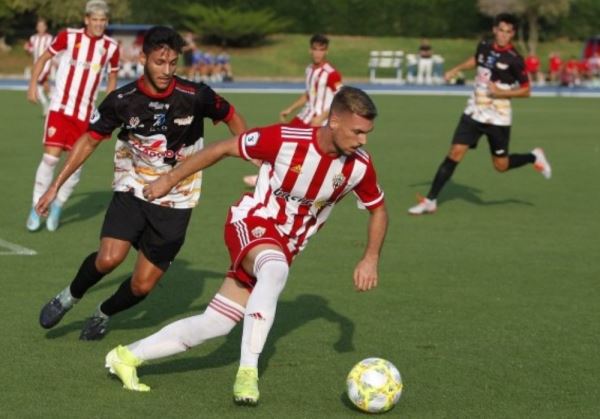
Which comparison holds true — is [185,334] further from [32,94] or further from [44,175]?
[32,94]

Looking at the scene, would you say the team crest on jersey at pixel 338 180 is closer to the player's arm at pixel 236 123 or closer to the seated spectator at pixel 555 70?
the player's arm at pixel 236 123

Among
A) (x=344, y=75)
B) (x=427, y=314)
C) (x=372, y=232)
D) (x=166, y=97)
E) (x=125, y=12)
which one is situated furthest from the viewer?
(x=125, y=12)

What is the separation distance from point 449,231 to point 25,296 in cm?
498

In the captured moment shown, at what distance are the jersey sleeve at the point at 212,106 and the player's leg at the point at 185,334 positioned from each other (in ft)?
4.60

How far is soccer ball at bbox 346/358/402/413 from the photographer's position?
579 cm

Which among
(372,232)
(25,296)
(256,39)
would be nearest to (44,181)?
(25,296)

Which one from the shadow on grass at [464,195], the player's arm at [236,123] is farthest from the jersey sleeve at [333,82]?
the player's arm at [236,123]

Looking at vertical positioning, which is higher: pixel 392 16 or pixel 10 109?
pixel 10 109

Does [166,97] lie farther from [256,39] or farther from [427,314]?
[256,39]

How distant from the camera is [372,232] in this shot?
20.8 feet

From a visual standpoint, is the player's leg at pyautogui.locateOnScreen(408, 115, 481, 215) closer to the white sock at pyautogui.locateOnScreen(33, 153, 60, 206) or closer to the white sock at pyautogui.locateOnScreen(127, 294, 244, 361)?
the white sock at pyautogui.locateOnScreen(33, 153, 60, 206)

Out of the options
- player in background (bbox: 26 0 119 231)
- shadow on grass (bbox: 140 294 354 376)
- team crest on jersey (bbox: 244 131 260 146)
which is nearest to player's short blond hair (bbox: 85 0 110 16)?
player in background (bbox: 26 0 119 231)

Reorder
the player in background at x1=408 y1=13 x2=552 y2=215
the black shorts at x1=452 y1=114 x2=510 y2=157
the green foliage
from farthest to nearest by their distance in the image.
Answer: the green foliage
the black shorts at x1=452 y1=114 x2=510 y2=157
the player in background at x1=408 y1=13 x2=552 y2=215

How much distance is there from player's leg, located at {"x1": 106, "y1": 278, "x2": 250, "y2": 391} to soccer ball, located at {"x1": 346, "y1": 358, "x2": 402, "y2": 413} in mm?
705
